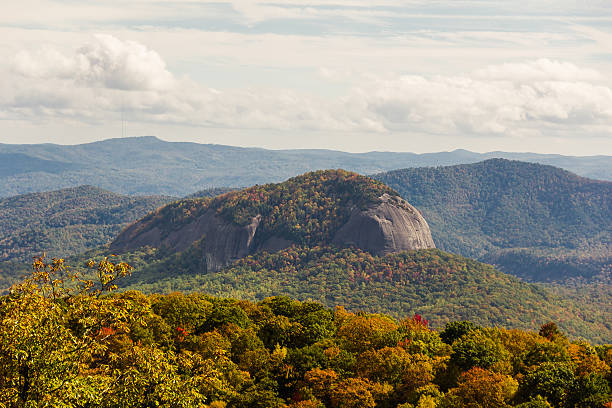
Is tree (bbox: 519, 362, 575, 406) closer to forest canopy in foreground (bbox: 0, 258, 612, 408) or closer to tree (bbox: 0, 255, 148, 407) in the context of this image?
forest canopy in foreground (bbox: 0, 258, 612, 408)

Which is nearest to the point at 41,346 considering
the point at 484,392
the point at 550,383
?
the point at 484,392

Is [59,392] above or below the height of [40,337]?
below

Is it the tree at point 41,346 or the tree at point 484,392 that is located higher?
the tree at point 41,346

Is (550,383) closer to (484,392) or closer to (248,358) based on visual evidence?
(484,392)

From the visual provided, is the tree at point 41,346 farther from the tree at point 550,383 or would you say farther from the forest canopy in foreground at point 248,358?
the tree at point 550,383

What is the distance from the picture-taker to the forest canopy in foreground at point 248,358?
30.9m

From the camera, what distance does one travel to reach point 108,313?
114 feet

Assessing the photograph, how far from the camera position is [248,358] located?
6650 centimetres

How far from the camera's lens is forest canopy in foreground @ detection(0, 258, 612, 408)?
101 feet

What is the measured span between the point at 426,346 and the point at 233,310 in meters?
28.0

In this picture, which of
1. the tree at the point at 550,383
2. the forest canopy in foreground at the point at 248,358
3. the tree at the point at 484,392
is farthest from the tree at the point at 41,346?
the tree at the point at 550,383

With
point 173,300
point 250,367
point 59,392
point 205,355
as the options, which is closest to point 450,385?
point 250,367

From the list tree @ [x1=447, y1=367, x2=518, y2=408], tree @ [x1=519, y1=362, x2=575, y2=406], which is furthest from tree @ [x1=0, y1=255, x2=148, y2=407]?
tree @ [x1=519, y1=362, x2=575, y2=406]

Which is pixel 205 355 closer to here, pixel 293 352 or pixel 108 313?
pixel 293 352
